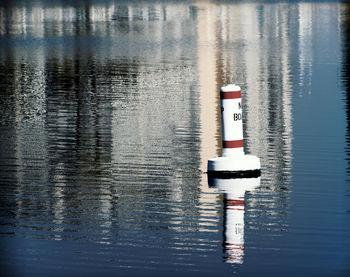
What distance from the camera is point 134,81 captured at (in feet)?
97.9

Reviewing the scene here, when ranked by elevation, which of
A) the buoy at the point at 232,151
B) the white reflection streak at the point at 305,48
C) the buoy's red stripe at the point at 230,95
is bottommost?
the buoy at the point at 232,151

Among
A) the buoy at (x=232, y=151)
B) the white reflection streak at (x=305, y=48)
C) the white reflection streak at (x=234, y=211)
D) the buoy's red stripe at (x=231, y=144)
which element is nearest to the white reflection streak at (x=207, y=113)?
the white reflection streak at (x=234, y=211)

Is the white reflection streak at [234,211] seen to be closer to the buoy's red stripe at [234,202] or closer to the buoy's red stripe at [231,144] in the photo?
the buoy's red stripe at [234,202]

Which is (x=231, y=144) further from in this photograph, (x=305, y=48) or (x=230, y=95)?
(x=305, y=48)

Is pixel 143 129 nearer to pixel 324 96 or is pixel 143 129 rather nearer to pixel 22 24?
pixel 324 96

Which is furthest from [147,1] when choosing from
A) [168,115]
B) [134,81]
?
[168,115]

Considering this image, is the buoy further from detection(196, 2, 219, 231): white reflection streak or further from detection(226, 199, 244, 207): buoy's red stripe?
detection(226, 199, 244, 207): buoy's red stripe

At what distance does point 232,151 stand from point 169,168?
0.99m

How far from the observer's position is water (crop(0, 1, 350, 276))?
9984mm

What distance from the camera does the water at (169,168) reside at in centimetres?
998

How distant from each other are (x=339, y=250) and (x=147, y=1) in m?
Result: 106

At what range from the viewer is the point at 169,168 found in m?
15.5

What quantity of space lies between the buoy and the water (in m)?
0.36

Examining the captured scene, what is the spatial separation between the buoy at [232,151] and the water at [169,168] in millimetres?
362
